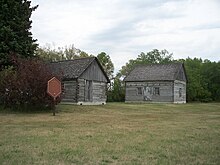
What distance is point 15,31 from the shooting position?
84.5ft

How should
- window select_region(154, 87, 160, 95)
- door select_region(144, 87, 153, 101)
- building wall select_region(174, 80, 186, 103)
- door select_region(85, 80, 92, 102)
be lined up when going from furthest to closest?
1. door select_region(144, 87, 153, 101)
2. window select_region(154, 87, 160, 95)
3. building wall select_region(174, 80, 186, 103)
4. door select_region(85, 80, 92, 102)

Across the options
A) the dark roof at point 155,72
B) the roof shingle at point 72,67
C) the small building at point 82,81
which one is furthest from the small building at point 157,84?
the roof shingle at point 72,67

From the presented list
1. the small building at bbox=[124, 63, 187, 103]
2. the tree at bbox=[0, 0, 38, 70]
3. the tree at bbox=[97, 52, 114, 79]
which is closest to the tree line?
the tree at bbox=[0, 0, 38, 70]

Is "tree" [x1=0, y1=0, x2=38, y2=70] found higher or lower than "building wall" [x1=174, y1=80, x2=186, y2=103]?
higher

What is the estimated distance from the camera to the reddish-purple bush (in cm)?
2314

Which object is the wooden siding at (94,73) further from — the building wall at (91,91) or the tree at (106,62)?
the tree at (106,62)

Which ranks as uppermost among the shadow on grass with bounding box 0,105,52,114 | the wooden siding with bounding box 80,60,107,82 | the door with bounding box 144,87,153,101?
the wooden siding with bounding box 80,60,107,82

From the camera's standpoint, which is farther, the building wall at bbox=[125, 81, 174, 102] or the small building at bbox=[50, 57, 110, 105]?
the building wall at bbox=[125, 81, 174, 102]

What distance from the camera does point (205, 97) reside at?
180 feet

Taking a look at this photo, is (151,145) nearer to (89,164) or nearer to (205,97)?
(89,164)

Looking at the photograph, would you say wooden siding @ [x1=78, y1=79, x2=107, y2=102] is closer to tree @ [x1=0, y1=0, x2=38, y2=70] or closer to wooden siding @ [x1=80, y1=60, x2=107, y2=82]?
wooden siding @ [x1=80, y1=60, x2=107, y2=82]

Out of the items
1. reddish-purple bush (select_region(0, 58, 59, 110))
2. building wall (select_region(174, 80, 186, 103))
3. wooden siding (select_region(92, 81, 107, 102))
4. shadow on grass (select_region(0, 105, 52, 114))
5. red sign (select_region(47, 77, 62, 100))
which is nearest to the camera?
red sign (select_region(47, 77, 62, 100))

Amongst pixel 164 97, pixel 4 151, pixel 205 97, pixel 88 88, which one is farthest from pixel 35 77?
pixel 205 97

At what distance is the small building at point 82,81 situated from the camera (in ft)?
107
